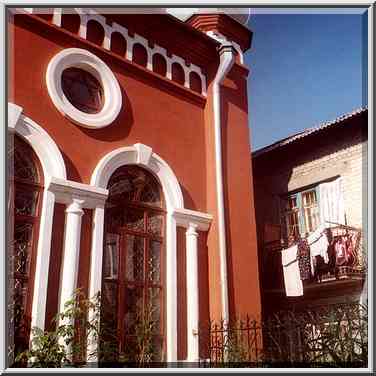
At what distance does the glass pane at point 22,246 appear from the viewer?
6.03 m

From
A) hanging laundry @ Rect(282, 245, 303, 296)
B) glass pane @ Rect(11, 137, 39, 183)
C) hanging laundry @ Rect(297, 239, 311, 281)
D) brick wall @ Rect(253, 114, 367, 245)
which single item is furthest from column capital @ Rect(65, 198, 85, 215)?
brick wall @ Rect(253, 114, 367, 245)

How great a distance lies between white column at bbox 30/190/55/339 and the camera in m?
5.95

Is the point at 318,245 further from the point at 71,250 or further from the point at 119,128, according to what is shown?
the point at 71,250

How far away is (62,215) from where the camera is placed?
21.7 feet

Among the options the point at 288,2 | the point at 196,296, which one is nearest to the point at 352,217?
the point at 196,296

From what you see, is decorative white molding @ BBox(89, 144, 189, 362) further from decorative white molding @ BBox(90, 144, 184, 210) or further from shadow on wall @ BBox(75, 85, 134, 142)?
shadow on wall @ BBox(75, 85, 134, 142)

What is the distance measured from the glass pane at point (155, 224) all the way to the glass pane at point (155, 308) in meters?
0.85

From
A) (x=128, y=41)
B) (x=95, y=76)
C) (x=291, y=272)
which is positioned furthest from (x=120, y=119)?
(x=291, y=272)

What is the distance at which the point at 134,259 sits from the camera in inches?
287

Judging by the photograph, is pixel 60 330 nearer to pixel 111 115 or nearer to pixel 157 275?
pixel 157 275

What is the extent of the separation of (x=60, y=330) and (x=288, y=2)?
14.5 ft

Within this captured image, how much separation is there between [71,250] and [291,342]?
9.86 ft

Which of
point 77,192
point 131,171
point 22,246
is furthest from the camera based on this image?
point 131,171

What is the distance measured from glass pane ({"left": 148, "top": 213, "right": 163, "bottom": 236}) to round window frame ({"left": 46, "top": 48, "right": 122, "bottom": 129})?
1.52m
